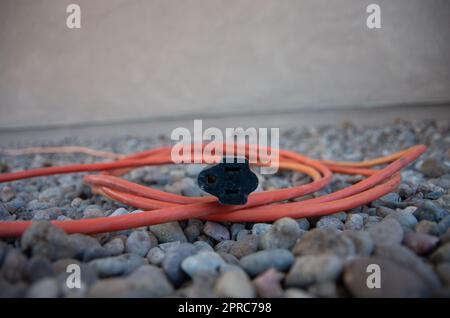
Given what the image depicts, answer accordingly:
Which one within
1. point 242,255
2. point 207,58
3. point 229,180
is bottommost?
point 242,255

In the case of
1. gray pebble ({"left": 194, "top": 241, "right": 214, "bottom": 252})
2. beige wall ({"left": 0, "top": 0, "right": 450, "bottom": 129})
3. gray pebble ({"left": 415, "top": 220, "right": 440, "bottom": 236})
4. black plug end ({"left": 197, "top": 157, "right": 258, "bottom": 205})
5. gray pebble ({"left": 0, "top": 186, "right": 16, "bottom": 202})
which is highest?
beige wall ({"left": 0, "top": 0, "right": 450, "bottom": 129})

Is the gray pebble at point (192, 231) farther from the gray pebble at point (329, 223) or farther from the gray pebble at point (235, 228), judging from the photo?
the gray pebble at point (329, 223)

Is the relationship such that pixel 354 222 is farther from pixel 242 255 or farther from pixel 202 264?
pixel 202 264

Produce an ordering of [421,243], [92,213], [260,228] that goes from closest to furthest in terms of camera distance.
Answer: [421,243] → [260,228] → [92,213]

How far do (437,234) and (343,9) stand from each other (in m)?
1.89

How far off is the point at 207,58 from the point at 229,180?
184cm

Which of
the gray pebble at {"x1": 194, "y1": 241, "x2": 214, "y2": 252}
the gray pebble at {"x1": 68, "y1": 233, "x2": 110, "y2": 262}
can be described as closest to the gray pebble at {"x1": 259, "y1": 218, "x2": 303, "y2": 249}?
the gray pebble at {"x1": 194, "y1": 241, "x2": 214, "y2": 252}

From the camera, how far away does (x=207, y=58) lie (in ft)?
7.48

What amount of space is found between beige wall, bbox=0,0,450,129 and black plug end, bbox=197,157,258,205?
1797mm

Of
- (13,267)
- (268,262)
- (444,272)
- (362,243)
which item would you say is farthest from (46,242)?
(444,272)

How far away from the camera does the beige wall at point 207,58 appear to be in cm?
210

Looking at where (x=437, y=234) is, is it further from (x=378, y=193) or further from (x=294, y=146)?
(x=294, y=146)

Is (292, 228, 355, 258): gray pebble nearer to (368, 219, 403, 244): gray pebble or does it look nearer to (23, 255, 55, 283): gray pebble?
(368, 219, 403, 244): gray pebble

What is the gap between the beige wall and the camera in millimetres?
2098
